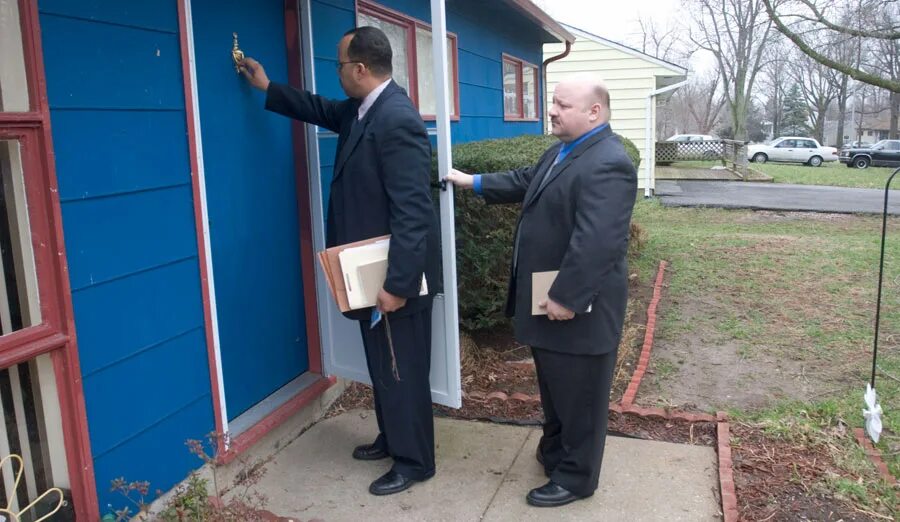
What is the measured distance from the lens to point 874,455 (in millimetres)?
3518

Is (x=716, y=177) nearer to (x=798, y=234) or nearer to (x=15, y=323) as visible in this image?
(x=798, y=234)

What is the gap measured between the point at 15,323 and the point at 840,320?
587cm

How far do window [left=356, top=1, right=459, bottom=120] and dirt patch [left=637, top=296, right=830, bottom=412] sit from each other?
2621 millimetres

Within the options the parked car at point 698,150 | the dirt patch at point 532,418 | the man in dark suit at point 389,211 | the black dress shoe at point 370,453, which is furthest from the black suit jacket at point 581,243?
the parked car at point 698,150

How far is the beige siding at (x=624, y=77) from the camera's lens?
1662cm

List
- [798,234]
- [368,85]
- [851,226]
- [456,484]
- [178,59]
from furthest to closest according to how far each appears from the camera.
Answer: [851,226]
[798,234]
[456,484]
[368,85]
[178,59]

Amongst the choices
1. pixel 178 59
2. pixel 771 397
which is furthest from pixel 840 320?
pixel 178 59

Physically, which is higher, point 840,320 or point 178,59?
point 178,59

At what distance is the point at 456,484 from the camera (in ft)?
10.8

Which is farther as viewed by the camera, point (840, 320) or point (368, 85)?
point (840, 320)

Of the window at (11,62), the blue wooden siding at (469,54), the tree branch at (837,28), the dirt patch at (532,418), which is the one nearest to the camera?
the window at (11,62)

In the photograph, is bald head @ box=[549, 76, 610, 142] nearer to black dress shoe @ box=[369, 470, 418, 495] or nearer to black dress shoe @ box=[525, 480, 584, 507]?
black dress shoe @ box=[525, 480, 584, 507]

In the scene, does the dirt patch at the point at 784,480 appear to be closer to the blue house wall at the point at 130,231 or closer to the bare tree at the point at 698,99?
the blue house wall at the point at 130,231

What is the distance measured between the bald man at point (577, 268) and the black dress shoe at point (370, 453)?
80 cm
